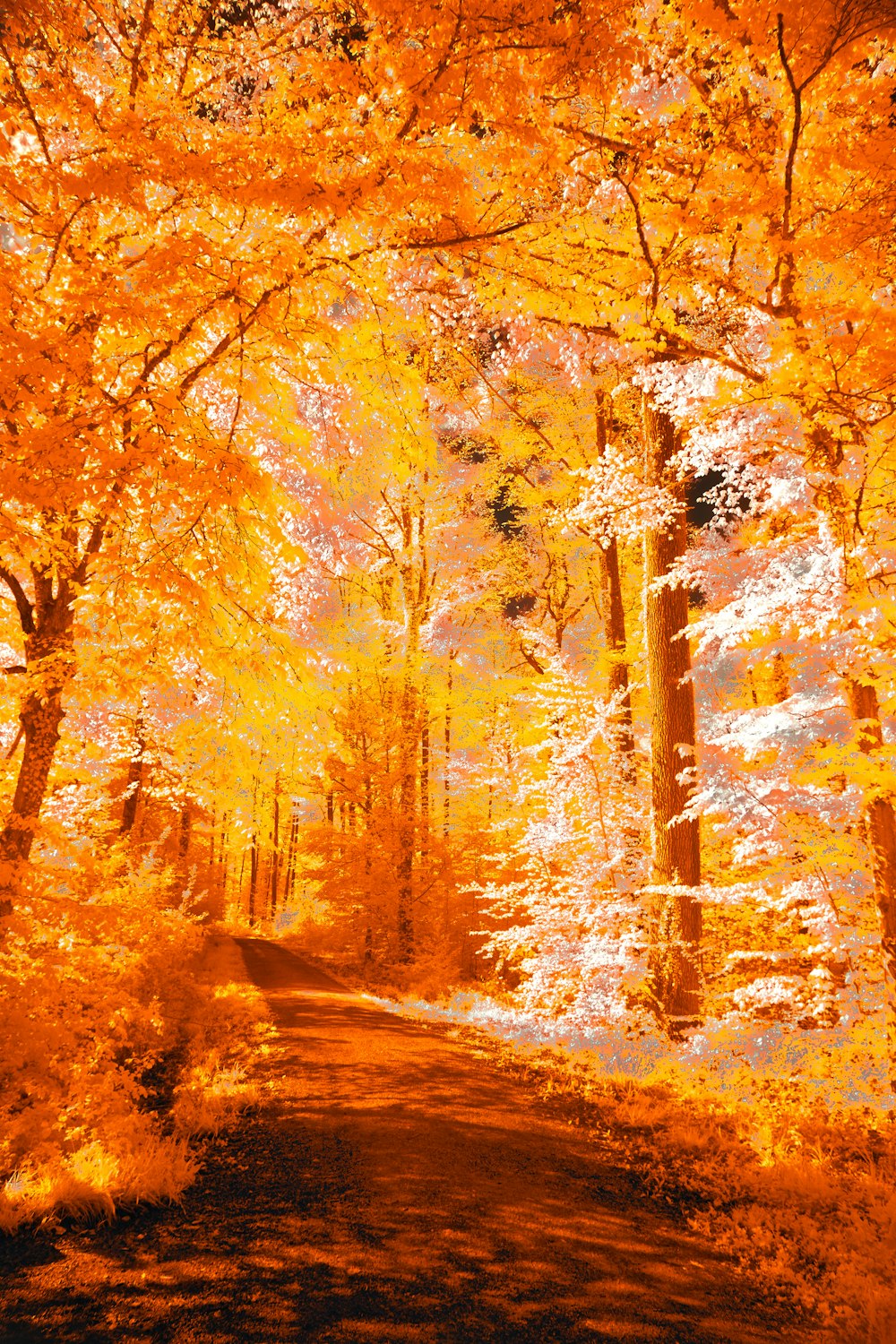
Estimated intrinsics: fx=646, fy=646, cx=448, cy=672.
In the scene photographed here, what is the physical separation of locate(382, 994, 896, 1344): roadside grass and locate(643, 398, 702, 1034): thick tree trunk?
851 millimetres

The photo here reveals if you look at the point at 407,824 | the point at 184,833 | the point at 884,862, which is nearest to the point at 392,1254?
the point at 884,862

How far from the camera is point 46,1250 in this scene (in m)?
3.46

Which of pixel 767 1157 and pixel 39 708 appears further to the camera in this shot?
pixel 39 708

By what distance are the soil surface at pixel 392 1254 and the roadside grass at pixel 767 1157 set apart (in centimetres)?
25

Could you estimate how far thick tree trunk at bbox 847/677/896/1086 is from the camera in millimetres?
5504

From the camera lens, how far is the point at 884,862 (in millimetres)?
5605

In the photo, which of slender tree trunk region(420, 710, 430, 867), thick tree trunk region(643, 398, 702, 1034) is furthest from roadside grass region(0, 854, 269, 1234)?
slender tree trunk region(420, 710, 430, 867)

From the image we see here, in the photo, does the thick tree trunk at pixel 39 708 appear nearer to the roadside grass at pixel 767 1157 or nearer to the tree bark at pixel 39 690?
the tree bark at pixel 39 690

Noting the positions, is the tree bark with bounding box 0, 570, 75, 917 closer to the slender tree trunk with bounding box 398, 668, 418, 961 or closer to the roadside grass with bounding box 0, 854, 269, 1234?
the roadside grass with bounding box 0, 854, 269, 1234

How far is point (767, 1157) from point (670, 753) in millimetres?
3913

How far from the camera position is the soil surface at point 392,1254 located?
288 centimetres

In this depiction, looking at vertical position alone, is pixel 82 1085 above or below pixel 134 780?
below

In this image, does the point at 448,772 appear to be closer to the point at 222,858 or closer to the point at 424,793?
the point at 424,793

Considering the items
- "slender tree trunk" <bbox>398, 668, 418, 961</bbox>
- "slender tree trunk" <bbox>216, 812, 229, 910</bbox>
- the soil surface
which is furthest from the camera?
"slender tree trunk" <bbox>216, 812, 229, 910</bbox>
